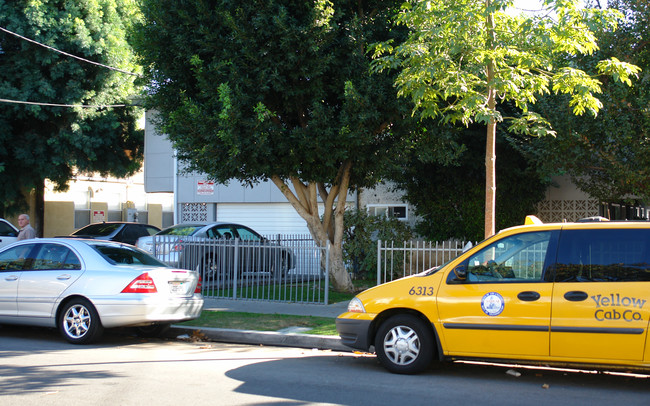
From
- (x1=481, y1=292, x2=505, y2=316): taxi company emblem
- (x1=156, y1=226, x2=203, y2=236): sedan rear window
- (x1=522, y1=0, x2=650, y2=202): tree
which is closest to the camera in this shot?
(x1=481, y1=292, x2=505, y2=316): taxi company emblem

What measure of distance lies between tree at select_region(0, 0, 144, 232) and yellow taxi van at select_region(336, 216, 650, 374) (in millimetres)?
17294

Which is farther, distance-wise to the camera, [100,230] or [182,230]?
[100,230]

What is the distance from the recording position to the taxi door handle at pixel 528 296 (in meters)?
6.42

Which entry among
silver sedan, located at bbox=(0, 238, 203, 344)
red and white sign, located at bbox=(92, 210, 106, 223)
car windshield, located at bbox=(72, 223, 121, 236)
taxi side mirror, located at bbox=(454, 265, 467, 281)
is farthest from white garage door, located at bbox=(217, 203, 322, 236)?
taxi side mirror, located at bbox=(454, 265, 467, 281)

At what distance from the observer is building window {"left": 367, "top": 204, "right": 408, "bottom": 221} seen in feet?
58.9

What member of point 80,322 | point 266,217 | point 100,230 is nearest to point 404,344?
point 80,322

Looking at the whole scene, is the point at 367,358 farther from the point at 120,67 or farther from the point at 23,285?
the point at 120,67

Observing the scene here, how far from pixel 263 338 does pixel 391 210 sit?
31.2ft

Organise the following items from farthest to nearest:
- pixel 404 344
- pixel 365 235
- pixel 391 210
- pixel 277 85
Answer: pixel 391 210 → pixel 365 235 → pixel 277 85 → pixel 404 344

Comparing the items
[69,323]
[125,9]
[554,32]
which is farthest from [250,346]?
[125,9]

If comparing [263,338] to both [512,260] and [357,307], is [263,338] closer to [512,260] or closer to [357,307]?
[357,307]

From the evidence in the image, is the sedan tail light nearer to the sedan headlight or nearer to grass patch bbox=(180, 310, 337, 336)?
grass patch bbox=(180, 310, 337, 336)

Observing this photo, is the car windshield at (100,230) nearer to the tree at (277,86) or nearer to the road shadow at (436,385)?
the tree at (277,86)

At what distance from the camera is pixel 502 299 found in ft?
21.5
